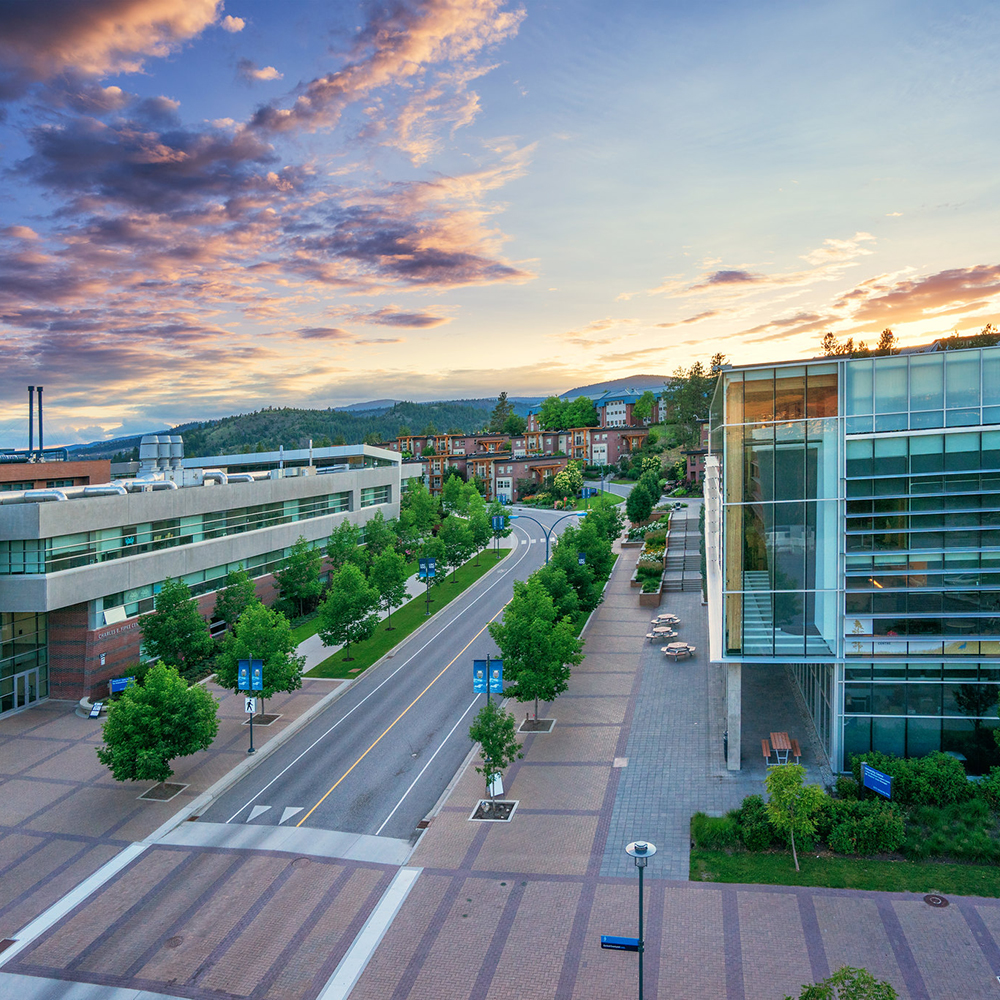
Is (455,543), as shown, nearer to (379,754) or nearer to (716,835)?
(379,754)

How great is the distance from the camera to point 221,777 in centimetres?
2862

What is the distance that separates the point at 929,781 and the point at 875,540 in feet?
25.2

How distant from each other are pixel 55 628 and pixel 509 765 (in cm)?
2445

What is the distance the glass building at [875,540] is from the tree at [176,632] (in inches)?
1068

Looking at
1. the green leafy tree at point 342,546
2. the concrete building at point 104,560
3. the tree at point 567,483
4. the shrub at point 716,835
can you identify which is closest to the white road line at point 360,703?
the green leafy tree at point 342,546

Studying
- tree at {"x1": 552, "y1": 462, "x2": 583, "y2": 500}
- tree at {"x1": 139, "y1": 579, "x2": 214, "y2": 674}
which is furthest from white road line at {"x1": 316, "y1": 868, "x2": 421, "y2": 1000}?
tree at {"x1": 552, "y1": 462, "x2": 583, "y2": 500}

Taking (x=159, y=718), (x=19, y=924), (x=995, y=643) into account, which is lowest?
(x=19, y=924)

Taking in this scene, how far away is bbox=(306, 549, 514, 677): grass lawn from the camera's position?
41844 mm

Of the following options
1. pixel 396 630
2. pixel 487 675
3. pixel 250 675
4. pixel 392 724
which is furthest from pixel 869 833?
pixel 396 630

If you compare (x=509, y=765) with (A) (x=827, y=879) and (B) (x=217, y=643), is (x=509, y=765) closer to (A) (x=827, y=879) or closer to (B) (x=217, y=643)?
(A) (x=827, y=879)

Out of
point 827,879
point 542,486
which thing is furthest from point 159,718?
point 542,486

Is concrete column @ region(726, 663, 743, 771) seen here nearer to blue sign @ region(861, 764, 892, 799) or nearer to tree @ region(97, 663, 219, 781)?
blue sign @ region(861, 764, 892, 799)

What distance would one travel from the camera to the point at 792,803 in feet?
69.0

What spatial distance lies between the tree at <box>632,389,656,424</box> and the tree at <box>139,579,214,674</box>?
12337 centimetres
